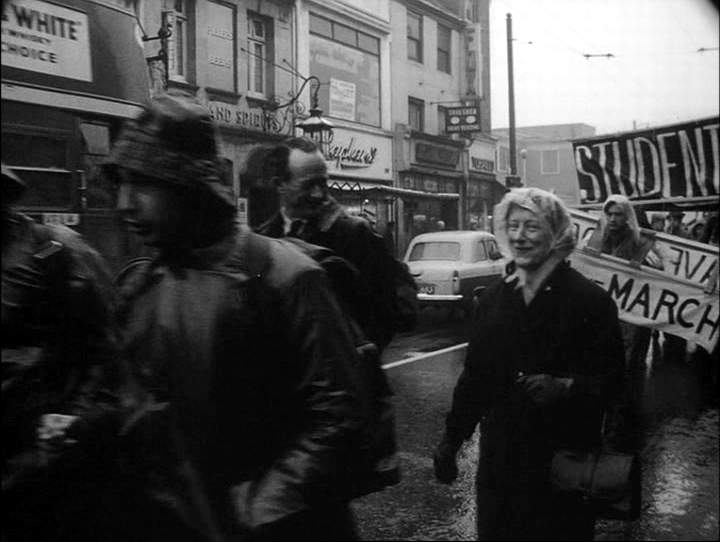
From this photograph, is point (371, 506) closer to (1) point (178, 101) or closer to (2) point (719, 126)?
(2) point (719, 126)

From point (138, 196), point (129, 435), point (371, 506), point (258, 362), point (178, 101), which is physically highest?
point (178, 101)

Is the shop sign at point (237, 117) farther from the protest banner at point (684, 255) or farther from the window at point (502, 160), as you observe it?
the window at point (502, 160)

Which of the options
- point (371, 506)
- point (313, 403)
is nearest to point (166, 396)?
point (313, 403)

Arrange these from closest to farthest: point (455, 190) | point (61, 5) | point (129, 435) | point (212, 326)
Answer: point (212, 326) < point (129, 435) < point (61, 5) < point (455, 190)

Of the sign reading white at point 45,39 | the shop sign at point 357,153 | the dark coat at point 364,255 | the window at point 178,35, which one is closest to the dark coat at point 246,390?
the sign reading white at point 45,39

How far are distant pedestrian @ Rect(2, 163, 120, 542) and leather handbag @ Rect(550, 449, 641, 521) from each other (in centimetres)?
145

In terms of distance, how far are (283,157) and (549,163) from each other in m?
2.56

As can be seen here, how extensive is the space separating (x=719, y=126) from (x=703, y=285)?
257 centimetres

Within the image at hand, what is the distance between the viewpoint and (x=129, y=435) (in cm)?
164

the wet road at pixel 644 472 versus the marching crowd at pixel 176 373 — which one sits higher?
the marching crowd at pixel 176 373

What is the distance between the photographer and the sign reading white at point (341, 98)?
551 cm

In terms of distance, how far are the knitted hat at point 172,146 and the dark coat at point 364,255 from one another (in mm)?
1783

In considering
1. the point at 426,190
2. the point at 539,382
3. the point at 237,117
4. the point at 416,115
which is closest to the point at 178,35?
the point at 237,117

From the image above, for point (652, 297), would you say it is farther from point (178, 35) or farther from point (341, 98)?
point (178, 35)
